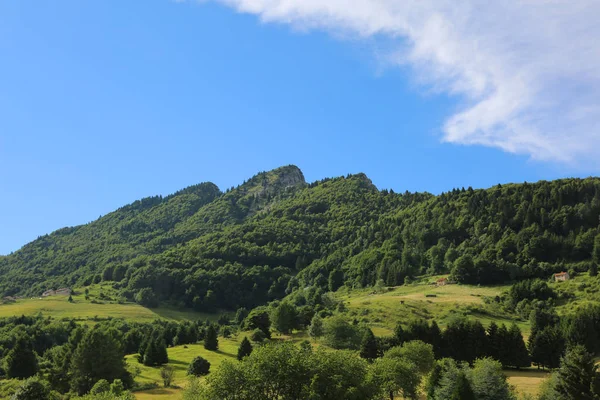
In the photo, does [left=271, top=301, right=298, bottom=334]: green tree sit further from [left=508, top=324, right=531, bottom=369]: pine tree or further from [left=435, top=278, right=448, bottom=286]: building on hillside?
[left=435, top=278, right=448, bottom=286]: building on hillside

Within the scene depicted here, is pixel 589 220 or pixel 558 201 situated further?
pixel 558 201

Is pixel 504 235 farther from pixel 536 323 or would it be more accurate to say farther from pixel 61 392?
pixel 61 392

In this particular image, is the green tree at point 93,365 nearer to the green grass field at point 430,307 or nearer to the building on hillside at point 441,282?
the green grass field at point 430,307

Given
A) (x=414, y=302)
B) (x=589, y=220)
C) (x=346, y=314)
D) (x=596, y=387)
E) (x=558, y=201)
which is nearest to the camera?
(x=596, y=387)

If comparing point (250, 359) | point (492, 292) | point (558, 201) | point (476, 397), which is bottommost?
point (476, 397)

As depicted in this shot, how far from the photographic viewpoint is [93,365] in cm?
7588

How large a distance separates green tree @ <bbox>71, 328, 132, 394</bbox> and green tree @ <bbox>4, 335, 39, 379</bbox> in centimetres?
1177

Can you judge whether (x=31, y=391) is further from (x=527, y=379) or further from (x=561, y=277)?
(x=561, y=277)

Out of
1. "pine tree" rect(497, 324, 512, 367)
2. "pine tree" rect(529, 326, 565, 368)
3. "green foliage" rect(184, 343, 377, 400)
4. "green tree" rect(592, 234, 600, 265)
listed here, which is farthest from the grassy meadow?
"green foliage" rect(184, 343, 377, 400)

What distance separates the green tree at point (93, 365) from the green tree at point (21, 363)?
11.8m

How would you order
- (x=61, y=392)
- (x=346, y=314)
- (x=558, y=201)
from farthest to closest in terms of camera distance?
1. (x=558, y=201)
2. (x=346, y=314)
3. (x=61, y=392)

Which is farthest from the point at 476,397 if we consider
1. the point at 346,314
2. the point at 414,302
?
the point at 414,302

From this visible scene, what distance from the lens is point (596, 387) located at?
46.7m

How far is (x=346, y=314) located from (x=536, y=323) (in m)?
44.5
